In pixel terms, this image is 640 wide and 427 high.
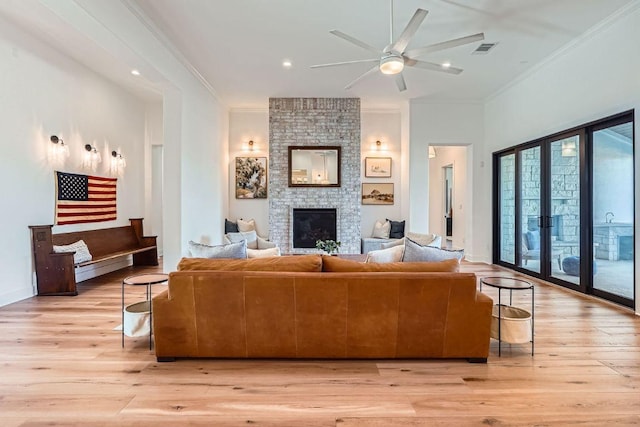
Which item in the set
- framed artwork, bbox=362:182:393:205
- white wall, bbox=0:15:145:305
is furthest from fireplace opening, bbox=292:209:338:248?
white wall, bbox=0:15:145:305

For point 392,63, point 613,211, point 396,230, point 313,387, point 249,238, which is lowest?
point 313,387

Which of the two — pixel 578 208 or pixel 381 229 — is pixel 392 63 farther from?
pixel 381 229

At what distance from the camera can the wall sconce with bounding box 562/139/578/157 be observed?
4.88 m

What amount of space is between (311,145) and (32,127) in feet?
15.4

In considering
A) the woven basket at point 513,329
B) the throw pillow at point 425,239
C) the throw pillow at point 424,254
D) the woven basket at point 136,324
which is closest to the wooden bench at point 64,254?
the woven basket at point 136,324

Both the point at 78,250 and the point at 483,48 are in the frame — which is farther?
the point at 78,250

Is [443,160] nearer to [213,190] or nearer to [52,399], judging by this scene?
[213,190]

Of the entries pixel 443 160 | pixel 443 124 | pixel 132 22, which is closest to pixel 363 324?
pixel 132 22

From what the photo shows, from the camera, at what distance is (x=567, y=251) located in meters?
5.08

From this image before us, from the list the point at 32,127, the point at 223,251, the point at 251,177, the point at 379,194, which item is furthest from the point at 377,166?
the point at 32,127

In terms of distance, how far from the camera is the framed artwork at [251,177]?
8.03m

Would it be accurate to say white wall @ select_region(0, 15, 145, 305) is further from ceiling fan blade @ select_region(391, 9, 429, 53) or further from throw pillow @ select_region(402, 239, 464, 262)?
throw pillow @ select_region(402, 239, 464, 262)

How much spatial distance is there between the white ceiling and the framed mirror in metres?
1.53

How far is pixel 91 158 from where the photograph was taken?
5.66 meters
